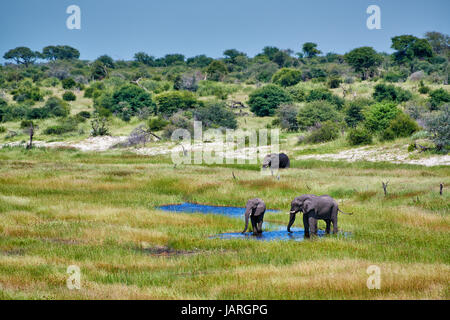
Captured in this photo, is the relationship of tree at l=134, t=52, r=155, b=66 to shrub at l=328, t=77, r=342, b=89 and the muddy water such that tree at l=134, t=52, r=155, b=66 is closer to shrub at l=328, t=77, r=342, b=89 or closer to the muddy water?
shrub at l=328, t=77, r=342, b=89

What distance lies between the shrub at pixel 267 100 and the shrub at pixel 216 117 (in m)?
11.2

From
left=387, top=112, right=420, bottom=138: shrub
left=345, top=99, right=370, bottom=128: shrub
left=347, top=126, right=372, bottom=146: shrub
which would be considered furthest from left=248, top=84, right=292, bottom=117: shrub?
left=387, top=112, right=420, bottom=138: shrub

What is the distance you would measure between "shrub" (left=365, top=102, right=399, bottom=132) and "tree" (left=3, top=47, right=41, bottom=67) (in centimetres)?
14193

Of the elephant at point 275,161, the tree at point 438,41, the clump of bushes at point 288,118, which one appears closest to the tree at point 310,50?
the tree at point 438,41

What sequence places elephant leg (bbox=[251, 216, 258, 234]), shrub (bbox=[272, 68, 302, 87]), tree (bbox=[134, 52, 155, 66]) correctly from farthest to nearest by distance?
tree (bbox=[134, 52, 155, 66])
shrub (bbox=[272, 68, 302, 87])
elephant leg (bbox=[251, 216, 258, 234])

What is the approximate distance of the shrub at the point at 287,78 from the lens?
9912 cm

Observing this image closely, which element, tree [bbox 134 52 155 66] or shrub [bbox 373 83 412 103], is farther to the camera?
tree [bbox 134 52 155 66]

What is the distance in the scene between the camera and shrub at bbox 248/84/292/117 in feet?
256

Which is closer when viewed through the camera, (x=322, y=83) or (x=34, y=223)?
(x=34, y=223)

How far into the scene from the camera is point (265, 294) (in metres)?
10.2

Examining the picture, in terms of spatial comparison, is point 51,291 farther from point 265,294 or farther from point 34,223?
point 34,223

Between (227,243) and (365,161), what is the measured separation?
24.8 m

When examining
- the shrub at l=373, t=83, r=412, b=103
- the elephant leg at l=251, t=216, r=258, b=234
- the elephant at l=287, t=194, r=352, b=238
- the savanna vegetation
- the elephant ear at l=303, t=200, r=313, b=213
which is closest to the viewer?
the savanna vegetation
